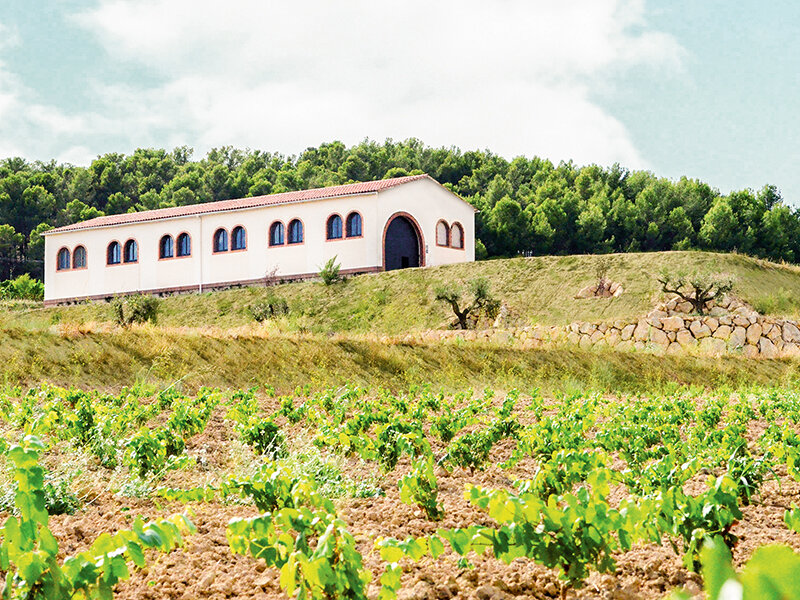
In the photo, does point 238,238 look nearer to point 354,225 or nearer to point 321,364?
point 354,225

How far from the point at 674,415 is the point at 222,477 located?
18.1 feet

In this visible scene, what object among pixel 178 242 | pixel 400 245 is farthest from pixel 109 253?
pixel 400 245

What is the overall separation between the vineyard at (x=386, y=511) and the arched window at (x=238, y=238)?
2871cm

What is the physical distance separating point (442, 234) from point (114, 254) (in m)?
16.8

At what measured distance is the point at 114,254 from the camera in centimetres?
4150

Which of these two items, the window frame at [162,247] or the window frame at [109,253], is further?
the window frame at [109,253]

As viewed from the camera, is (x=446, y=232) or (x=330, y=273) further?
(x=446, y=232)

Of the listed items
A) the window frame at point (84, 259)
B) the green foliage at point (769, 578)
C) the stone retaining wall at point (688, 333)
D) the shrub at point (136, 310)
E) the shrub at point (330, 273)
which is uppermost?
the window frame at point (84, 259)

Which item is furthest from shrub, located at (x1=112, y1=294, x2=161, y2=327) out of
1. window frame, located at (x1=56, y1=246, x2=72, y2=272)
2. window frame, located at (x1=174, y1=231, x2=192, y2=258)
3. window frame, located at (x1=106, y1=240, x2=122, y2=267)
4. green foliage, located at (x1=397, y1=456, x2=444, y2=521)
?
green foliage, located at (x1=397, y1=456, x2=444, y2=521)

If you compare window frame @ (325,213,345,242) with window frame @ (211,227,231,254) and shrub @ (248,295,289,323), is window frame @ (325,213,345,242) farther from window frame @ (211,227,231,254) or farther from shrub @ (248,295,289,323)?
window frame @ (211,227,231,254)

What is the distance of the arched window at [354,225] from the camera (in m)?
35.8

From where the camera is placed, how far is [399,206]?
120ft

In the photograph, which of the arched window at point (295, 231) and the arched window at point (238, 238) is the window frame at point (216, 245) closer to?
the arched window at point (238, 238)

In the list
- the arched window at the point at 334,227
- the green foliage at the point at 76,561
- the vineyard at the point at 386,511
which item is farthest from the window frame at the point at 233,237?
the green foliage at the point at 76,561
